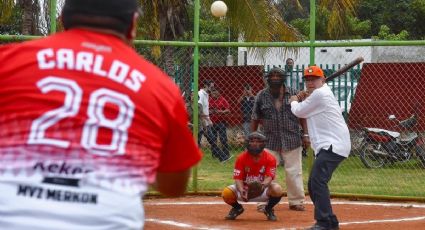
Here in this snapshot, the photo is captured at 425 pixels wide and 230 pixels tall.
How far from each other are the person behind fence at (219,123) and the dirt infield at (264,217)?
2.42 m

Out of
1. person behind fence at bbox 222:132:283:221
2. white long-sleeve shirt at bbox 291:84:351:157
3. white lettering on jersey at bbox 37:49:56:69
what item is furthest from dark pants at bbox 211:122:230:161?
white lettering on jersey at bbox 37:49:56:69

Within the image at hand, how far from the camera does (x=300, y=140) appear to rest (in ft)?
38.5

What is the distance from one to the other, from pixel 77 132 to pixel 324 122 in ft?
22.9

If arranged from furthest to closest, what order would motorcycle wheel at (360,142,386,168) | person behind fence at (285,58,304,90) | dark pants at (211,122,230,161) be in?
person behind fence at (285,58,304,90) → motorcycle wheel at (360,142,386,168) → dark pants at (211,122,230,161)

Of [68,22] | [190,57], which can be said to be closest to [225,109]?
[190,57]

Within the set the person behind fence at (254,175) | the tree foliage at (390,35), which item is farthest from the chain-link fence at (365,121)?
the tree foliage at (390,35)

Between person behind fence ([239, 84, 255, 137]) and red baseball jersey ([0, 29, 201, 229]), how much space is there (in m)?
11.9

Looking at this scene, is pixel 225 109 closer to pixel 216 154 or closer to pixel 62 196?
pixel 216 154

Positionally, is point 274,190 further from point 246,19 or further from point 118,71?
point 246,19

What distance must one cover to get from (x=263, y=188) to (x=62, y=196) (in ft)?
26.2

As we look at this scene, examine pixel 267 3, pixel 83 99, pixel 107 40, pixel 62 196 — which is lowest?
pixel 62 196

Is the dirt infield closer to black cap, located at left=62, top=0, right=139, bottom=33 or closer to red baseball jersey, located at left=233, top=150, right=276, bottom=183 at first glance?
red baseball jersey, located at left=233, top=150, right=276, bottom=183

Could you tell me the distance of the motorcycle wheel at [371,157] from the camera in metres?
A: 15.7

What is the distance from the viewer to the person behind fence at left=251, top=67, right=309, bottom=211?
38.1 feet
